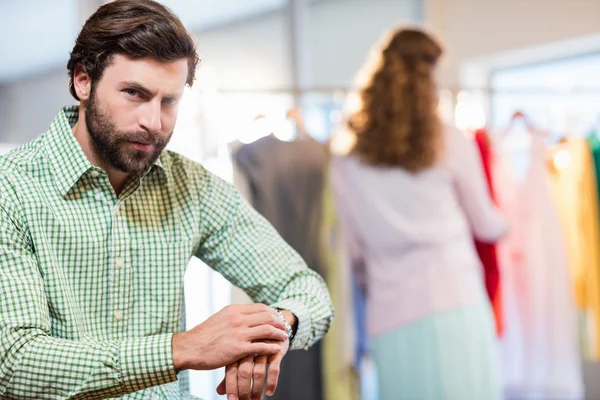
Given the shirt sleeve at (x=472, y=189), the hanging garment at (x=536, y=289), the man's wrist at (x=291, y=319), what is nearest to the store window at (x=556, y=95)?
the hanging garment at (x=536, y=289)

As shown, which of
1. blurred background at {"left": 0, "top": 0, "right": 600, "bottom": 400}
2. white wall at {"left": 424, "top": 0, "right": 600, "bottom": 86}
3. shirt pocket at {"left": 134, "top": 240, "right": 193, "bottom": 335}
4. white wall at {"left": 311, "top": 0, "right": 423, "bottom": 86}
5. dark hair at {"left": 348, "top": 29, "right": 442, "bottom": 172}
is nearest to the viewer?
shirt pocket at {"left": 134, "top": 240, "right": 193, "bottom": 335}

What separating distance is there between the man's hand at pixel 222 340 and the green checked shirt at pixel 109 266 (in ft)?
0.07

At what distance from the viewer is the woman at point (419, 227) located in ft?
7.09

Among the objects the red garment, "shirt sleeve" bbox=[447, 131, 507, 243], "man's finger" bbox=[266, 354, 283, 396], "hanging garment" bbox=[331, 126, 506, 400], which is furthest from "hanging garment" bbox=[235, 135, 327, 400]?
"man's finger" bbox=[266, 354, 283, 396]

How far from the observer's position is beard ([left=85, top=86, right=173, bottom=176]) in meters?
1.13

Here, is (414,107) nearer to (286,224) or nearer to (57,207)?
(286,224)

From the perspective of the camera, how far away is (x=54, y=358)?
998 millimetres

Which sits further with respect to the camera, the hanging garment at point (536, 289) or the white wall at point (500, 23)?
the white wall at point (500, 23)

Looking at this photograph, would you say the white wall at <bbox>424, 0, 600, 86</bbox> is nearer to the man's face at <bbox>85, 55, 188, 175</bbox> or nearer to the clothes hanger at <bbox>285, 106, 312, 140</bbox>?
the clothes hanger at <bbox>285, 106, 312, 140</bbox>

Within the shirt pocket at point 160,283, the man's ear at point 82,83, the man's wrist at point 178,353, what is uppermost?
the man's ear at point 82,83

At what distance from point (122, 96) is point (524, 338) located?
200cm

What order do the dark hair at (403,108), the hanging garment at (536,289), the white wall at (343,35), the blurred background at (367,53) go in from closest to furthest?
the dark hair at (403,108), the hanging garment at (536,289), the blurred background at (367,53), the white wall at (343,35)

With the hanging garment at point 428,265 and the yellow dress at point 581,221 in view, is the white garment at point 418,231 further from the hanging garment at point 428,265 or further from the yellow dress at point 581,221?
the yellow dress at point 581,221

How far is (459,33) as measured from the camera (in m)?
3.50
